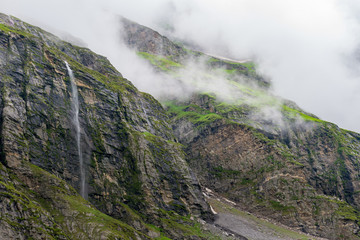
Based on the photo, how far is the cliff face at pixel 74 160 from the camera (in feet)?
277

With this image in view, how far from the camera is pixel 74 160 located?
111 m

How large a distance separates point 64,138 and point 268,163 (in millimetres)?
116222

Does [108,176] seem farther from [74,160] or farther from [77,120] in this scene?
[77,120]

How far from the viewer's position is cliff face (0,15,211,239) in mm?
84312

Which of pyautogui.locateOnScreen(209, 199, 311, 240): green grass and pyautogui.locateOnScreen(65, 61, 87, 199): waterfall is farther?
pyautogui.locateOnScreen(209, 199, 311, 240): green grass

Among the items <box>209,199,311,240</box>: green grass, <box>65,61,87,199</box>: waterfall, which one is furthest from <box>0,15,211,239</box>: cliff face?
<box>209,199,311,240</box>: green grass

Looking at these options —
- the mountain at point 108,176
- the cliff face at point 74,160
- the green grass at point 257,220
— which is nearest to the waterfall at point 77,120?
the mountain at point 108,176

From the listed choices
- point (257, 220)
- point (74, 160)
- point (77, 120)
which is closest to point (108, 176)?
point (74, 160)

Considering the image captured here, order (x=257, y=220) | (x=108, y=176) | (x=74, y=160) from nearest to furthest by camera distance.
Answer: (x=74, y=160), (x=108, y=176), (x=257, y=220)

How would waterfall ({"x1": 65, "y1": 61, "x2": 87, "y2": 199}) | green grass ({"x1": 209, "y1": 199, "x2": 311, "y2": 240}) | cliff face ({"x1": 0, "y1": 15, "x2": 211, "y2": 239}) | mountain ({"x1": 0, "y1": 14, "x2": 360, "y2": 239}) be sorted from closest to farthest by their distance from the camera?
cliff face ({"x1": 0, "y1": 15, "x2": 211, "y2": 239}) → mountain ({"x1": 0, "y1": 14, "x2": 360, "y2": 239}) → waterfall ({"x1": 65, "y1": 61, "x2": 87, "y2": 199}) → green grass ({"x1": 209, "y1": 199, "x2": 311, "y2": 240})

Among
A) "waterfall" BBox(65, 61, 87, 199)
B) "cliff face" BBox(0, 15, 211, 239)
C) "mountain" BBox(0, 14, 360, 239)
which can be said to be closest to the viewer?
"cliff face" BBox(0, 15, 211, 239)

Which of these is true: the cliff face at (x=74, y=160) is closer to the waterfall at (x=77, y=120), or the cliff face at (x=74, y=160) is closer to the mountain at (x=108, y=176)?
the mountain at (x=108, y=176)

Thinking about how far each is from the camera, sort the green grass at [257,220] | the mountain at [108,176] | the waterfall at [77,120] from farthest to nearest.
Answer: the green grass at [257,220] → the waterfall at [77,120] → the mountain at [108,176]

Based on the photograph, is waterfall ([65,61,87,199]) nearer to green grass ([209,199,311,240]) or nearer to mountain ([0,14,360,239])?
mountain ([0,14,360,239])
